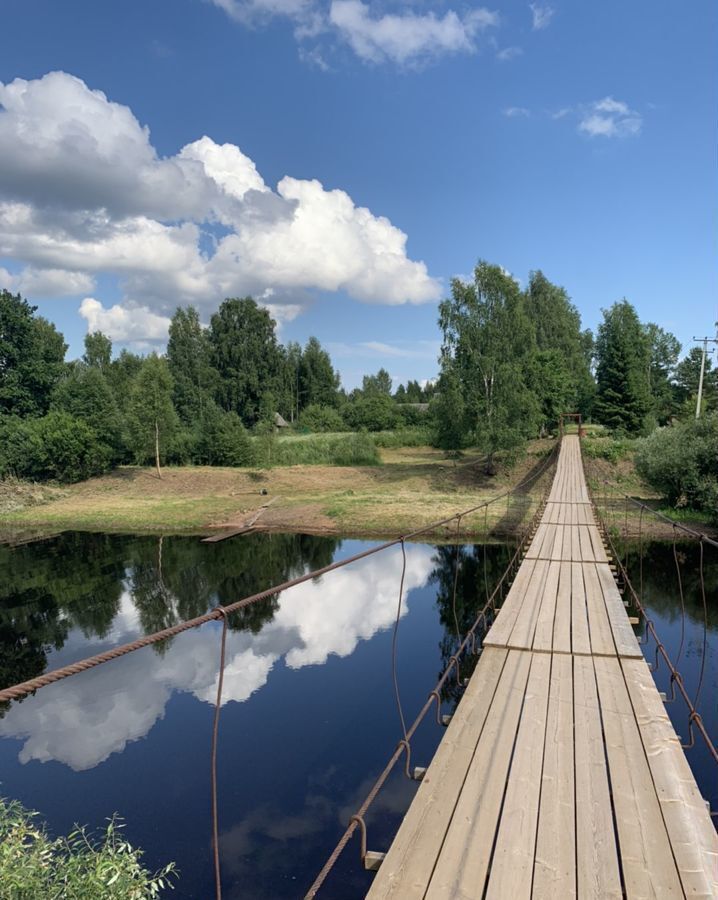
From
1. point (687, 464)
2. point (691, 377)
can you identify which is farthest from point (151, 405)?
point (691, 377)

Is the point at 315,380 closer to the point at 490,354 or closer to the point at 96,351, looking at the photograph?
the point at 96,351

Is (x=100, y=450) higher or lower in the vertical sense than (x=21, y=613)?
higher

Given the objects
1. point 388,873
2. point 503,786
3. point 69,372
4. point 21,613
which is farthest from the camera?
point 69,372

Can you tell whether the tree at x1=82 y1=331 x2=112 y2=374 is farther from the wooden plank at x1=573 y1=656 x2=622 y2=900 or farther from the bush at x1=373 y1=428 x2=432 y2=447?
the wooden plank at x1=573 y1=656 x2=622 y2=900

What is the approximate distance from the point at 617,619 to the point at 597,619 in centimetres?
17

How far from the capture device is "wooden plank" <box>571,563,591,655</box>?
417cm

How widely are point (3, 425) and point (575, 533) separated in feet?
91.6

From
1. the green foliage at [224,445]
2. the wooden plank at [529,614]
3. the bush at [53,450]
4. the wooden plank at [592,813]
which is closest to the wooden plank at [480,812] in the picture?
the wooden plank at [592,813]

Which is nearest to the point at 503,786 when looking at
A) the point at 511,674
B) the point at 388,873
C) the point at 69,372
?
the point at 388,873

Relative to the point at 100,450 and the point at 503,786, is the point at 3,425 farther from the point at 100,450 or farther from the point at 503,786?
the point at 503,786

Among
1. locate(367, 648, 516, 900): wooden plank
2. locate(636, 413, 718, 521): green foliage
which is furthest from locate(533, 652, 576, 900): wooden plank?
locate(636, 413, 718, 521): green foliage

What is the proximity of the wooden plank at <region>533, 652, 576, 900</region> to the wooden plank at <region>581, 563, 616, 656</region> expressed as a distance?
859 millimetres

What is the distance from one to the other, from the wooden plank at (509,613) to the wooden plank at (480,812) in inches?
33.9

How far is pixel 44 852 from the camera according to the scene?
3.34 meters
